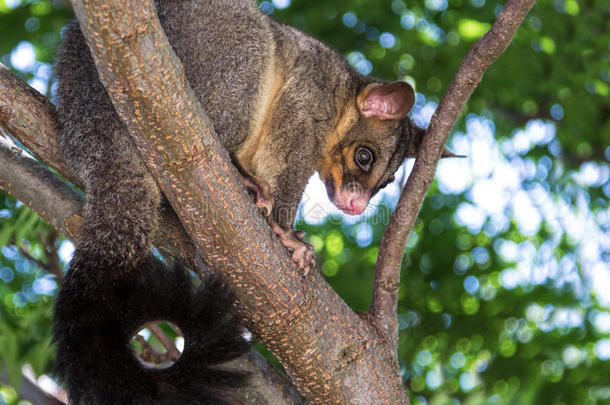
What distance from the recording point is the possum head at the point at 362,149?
13.7 ft

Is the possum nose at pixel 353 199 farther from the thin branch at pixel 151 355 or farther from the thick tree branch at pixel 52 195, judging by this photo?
the thin branch at pixel 151 355

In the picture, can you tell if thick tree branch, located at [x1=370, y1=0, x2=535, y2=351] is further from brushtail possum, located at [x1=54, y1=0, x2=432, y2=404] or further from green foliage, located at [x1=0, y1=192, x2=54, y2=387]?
green foliage, located at [x1=0, y1=192, x2=54, y2=387]

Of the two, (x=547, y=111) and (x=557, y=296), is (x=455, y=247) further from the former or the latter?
(x=547, y=111)

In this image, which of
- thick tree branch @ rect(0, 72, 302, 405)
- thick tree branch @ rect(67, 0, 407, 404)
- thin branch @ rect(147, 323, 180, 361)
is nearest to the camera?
thick tree branch @ rect(67, 0, 407, 404)

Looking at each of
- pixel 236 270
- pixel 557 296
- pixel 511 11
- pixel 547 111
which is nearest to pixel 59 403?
pixel 236 270

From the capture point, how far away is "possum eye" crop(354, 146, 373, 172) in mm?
4254

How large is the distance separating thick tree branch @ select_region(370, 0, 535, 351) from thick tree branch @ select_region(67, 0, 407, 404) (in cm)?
21

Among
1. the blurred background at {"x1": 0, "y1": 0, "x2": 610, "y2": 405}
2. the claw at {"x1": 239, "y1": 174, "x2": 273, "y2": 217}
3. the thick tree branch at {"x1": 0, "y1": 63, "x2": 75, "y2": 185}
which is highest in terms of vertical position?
the thick tree branch at {"x1": 0, "y1": 63, "x2": 75, "y2": 185}

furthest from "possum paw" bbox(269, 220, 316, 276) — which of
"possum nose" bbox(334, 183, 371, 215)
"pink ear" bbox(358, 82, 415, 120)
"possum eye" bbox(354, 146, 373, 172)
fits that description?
"pink ear" bbox(358, 82, 415, 120)

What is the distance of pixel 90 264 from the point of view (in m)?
2.83

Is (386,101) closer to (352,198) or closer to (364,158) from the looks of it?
(364,158)

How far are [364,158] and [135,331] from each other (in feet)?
6.59

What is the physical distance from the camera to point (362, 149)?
14.0ft

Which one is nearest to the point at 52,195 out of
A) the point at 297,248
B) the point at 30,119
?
the point at 30,119
